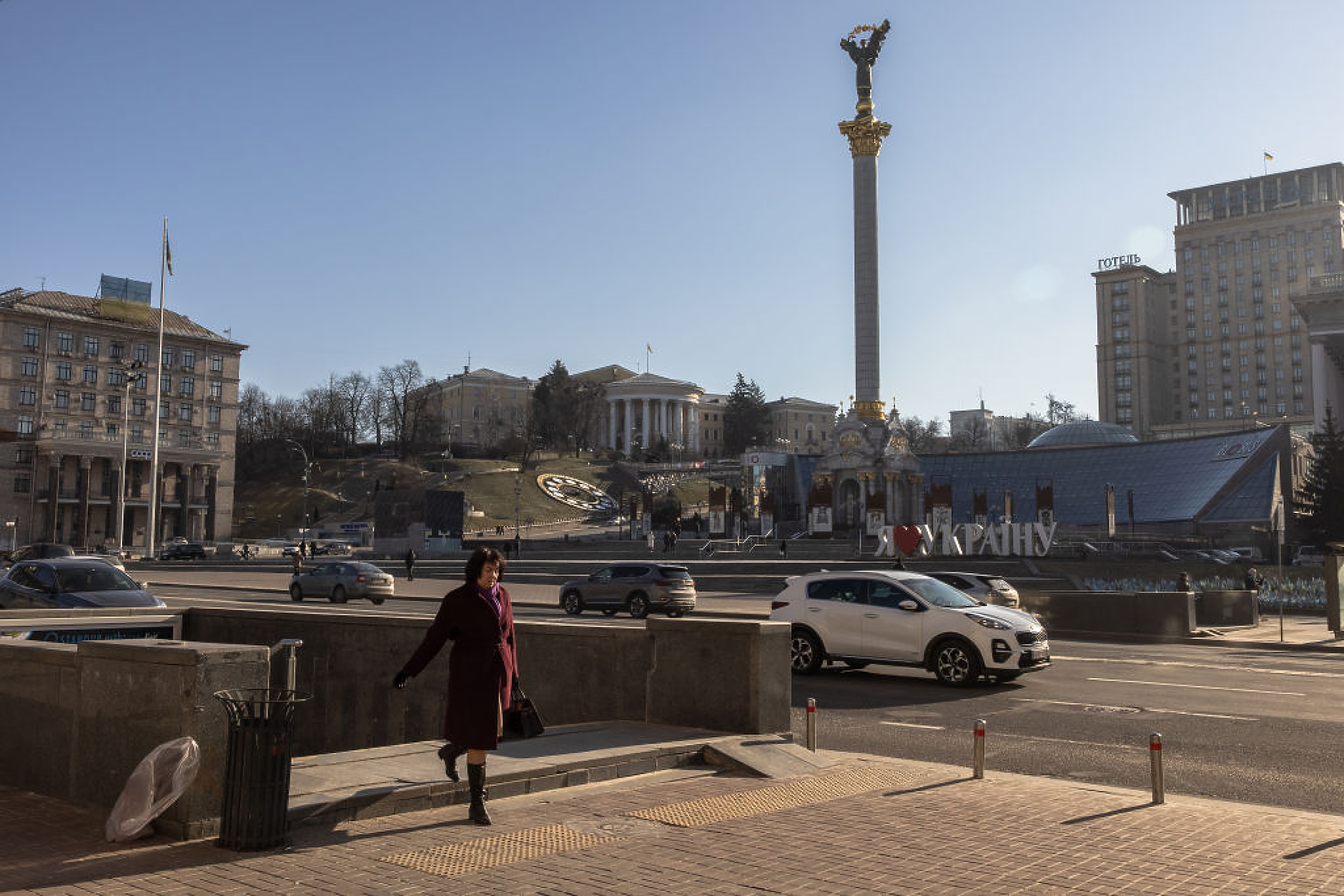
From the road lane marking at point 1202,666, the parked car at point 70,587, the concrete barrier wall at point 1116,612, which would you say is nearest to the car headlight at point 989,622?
the road lane marking at point 1202,666

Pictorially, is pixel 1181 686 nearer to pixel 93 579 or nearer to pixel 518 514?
pixel 93 579

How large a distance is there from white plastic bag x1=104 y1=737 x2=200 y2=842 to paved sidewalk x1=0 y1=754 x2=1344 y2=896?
0.16 metres

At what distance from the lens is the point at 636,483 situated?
125312mm

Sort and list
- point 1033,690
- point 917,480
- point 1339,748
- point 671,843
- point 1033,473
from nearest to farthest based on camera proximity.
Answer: point 671,843 → point 1339,748 → point 1033,690 → point 917,480 → point 1033,473

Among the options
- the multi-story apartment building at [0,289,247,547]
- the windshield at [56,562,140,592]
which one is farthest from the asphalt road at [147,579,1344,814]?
the multi-story apartment building at [0,289,247,547]

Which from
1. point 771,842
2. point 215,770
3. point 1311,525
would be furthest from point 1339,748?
point 1311,525

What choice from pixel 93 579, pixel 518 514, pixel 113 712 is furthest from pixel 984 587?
pixel 518 514

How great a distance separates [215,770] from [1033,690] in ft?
38.5

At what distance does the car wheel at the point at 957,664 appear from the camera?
50.1ft

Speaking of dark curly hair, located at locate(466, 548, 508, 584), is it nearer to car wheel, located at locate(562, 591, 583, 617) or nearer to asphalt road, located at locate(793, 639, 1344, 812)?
asphalt road, located at locate(793, 639, 1344, 812)

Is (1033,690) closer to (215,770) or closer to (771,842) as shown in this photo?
(771,842)

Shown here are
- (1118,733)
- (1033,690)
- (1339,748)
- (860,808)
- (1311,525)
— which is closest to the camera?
(860,808)

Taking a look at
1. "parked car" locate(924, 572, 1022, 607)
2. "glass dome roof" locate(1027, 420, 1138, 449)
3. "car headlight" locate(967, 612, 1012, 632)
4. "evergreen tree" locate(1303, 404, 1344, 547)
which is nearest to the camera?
"car headlight" locate(967, 612, 1012, 632)

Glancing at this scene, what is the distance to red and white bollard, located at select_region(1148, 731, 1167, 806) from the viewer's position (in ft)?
26.3
